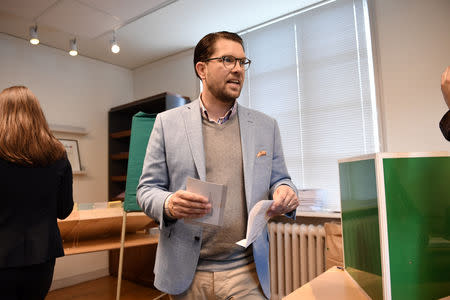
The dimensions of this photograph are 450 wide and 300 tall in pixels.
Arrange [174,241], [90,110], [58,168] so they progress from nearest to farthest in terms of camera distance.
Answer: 1. [174,241]
2. [58,168]
3. [90,110]

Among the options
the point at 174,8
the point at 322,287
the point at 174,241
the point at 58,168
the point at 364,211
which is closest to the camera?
the point at 364,211

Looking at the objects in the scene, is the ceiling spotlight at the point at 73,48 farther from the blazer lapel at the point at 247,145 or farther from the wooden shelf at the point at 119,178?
the blazer lapel at the point at 247,145

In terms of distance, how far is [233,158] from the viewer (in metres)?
1.21

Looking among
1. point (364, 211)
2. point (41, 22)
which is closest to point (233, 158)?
point (364, 211)

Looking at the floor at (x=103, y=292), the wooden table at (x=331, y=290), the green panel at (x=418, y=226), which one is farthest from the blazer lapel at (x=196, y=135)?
the floor at (x=103, y=292)

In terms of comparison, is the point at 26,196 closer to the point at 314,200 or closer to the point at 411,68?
the point at 314,200

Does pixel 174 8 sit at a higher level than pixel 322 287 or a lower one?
higher

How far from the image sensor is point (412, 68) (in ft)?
8.40

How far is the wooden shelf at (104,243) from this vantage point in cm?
242

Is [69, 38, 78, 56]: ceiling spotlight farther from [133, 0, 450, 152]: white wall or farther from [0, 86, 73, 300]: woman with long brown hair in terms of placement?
[133, 0, 450, 152]: white wall

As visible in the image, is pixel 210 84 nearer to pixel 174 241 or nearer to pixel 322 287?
pixel 174 241

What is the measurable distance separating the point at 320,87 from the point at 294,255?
1.61 meters

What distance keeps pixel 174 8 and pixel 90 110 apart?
2.07 metres

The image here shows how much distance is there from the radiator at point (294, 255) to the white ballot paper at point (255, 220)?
201cm
